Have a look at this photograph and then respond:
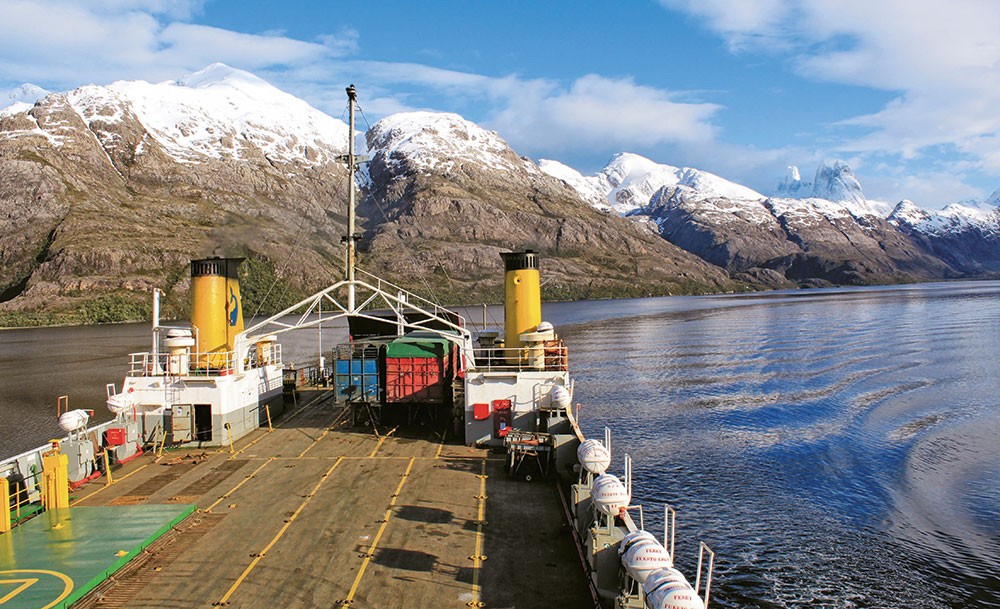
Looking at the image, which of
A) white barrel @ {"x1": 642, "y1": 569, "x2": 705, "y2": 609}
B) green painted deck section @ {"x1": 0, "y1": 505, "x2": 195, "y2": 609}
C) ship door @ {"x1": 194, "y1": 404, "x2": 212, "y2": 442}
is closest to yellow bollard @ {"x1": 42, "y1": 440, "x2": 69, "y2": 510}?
green painted deck section @ {"x1": 0, "y1": 505, "x2": 195, "y2": 609}

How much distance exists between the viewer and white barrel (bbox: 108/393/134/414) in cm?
2247

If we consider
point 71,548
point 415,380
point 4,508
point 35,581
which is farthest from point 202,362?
point 35,581

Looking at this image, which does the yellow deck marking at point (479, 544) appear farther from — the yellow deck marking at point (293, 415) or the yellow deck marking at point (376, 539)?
the yellow deck marking at point (293, 415)

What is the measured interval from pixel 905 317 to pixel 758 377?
73107mm

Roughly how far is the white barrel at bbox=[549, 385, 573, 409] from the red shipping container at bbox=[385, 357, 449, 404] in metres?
5.60

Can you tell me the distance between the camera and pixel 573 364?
7088 centimetres

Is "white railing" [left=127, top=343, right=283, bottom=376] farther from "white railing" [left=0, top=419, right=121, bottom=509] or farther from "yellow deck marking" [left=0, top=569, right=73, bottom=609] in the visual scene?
"yellow deck marking" [left=0, top=569, right=73, bottom=609]

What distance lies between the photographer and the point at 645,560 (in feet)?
32.3

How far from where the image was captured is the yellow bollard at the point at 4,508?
15.1 metres

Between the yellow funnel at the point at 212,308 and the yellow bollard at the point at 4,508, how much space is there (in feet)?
36.6

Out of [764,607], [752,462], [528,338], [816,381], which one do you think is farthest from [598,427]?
→ [816,381]

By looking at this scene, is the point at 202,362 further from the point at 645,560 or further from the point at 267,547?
the point at 645,560

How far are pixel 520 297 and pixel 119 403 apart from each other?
50.8ft

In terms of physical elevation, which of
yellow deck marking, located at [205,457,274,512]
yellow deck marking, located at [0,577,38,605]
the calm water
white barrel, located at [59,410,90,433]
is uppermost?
white barrel, located at [59,410,90,433]
